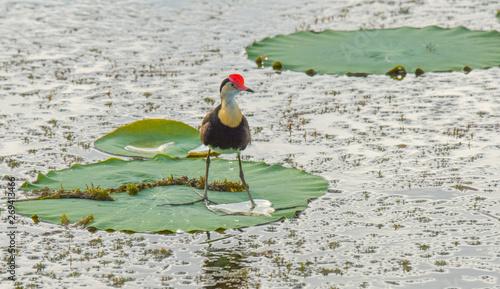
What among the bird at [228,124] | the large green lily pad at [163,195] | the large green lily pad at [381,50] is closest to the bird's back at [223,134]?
the bird at [228,124]

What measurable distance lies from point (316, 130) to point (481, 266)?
3837 mm

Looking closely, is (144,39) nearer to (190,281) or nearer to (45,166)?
(45,166)

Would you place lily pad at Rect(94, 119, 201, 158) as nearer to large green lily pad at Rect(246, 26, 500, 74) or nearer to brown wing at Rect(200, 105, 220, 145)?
brown wing at Rect(200, 105, 220, 145)

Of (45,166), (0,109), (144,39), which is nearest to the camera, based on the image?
(45,166)

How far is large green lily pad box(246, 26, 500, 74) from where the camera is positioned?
1115 cm

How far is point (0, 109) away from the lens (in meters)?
10.1

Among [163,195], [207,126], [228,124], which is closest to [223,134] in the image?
[228,124]

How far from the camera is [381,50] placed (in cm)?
1168

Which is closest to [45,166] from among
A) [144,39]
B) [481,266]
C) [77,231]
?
[77,231]

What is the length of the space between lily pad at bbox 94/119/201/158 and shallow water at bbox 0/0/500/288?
10.7 inches

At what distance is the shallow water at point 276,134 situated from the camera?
5.83 m

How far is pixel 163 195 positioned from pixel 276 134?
2751 mm

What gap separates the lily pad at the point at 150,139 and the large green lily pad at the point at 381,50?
10.5 ft

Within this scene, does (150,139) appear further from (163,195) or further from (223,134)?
(223,134)
